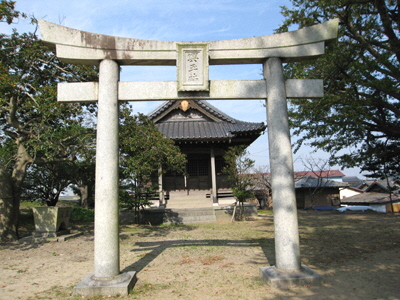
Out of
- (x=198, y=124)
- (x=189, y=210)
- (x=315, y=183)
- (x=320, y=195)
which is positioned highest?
(x=198, y=124)

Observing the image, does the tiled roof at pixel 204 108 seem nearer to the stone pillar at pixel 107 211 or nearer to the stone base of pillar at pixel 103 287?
the stone pillar at pixel 107 211

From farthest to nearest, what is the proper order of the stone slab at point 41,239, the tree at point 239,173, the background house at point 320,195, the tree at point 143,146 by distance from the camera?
the background house at point 320,195
the tree at point 239,173
the tree at point 143,146
the stone slab at point 41,239

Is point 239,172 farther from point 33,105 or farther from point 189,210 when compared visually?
point 33,105

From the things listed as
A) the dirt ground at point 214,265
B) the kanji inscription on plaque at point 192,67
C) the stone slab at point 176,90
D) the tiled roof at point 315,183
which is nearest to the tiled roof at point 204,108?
the dirt ground at point 214,265

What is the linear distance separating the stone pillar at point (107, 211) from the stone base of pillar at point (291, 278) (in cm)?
243

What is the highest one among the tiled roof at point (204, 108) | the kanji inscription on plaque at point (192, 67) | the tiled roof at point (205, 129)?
the tiled roof at point (204, 108)

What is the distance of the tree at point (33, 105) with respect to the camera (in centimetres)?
853

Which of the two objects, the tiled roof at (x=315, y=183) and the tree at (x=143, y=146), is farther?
→ the tiled roof at (x=315, y=183)

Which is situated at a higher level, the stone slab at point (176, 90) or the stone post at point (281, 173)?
the stone slab at point (176, 90)

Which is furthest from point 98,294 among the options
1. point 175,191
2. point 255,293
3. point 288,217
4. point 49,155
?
point 175,191

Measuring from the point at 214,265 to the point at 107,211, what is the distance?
2.88 m

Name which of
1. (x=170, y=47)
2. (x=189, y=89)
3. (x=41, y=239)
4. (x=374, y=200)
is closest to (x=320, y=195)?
(x=374, y=200)

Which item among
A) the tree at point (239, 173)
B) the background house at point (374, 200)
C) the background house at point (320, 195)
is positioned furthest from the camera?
the background house at point (374, 200)

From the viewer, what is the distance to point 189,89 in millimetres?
5742
